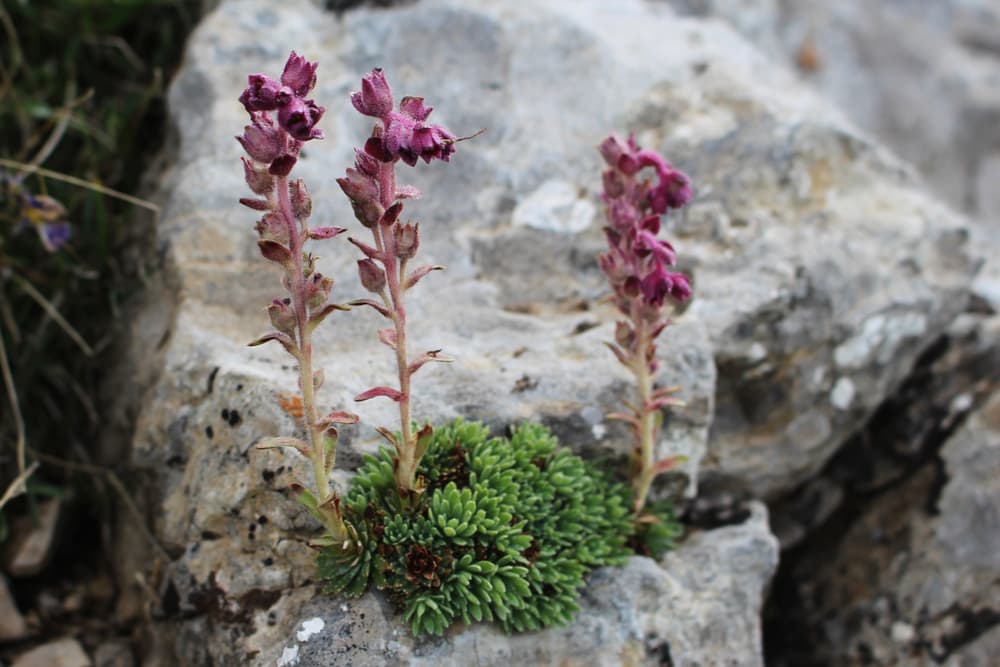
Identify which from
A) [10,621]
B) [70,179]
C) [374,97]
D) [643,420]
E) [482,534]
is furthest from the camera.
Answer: [70,179]

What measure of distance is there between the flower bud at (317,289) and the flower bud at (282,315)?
0.07 m

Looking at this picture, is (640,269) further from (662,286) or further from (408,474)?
(408,474)

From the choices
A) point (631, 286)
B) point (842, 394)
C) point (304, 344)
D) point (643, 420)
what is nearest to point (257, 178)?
point (304, 344)

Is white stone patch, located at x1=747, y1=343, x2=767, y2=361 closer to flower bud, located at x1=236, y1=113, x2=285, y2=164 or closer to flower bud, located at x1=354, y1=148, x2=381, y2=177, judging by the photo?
flower bud, located at x1=354, y1=148, x2=381, y2=177

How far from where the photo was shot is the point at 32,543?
490 centimetres

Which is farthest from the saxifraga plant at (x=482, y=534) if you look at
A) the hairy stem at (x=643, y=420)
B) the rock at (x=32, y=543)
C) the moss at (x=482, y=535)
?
the rock at (x=32, y=543)

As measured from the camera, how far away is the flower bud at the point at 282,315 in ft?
11.1

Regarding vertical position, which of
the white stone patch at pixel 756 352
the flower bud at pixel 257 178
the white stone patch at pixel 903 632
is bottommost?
the white stone patch at pixel 903 632

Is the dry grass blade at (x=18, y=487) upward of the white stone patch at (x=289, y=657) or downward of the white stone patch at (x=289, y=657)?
downward

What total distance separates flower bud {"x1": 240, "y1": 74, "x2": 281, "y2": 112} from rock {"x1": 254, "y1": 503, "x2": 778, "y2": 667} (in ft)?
6.27

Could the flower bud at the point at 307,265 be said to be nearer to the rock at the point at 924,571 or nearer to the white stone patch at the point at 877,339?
the white stone patch at the point at 877,339

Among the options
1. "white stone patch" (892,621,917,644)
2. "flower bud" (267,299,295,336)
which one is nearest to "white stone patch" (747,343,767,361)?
"white stone patch" (892,621,917,644)

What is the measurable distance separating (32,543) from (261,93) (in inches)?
122

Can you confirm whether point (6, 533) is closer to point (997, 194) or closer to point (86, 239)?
point (86, 239)
